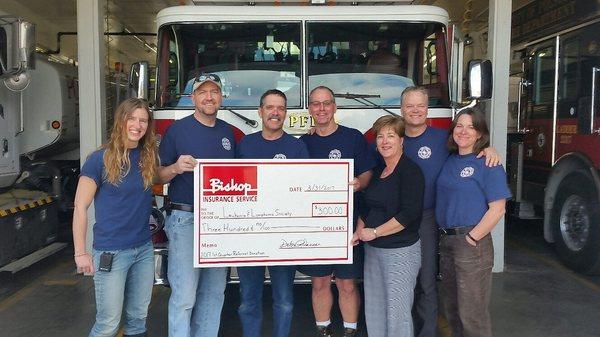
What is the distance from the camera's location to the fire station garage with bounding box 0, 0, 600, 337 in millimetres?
3139

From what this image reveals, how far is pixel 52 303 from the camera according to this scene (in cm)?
520

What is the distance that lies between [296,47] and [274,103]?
1.28 metres

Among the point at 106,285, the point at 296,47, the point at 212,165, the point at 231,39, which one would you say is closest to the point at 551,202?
the point at 296,47

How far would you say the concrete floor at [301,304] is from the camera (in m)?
4.53

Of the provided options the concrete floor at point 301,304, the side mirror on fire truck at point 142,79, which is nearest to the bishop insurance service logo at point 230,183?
the concrete floor at point 301,304

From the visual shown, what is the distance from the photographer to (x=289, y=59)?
4414 mm

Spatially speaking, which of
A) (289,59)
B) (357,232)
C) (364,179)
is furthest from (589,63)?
(357,232)

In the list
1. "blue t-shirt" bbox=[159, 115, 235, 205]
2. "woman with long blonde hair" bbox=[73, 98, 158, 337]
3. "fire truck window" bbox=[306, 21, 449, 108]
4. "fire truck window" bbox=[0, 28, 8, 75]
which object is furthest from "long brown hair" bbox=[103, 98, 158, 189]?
"fire truck window" bbox=[0, 28, 8, 75]

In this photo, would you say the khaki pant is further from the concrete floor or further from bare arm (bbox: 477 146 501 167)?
the concrete floor

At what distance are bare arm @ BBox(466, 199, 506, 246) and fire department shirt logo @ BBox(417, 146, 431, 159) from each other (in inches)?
19.5

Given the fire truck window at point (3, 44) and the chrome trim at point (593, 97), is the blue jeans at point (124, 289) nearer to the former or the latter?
the fire truck window at point (3, 44)

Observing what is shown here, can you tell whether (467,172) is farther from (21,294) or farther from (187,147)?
(21,294)

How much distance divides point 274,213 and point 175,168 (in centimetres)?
65

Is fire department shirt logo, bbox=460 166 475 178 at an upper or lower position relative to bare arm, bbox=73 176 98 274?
upper
